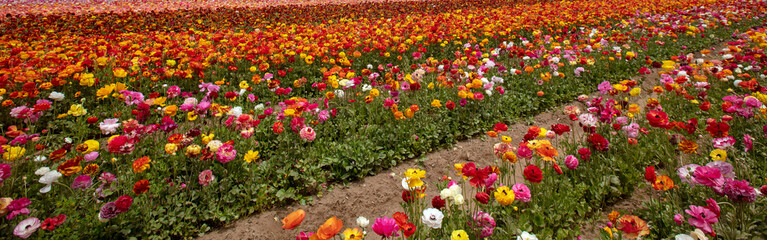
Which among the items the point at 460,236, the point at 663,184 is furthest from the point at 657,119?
the point at 460,236

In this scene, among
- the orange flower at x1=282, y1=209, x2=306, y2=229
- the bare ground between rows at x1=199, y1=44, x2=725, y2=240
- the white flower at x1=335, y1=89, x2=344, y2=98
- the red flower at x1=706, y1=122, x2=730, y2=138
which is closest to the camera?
the orange flower at x1=282, y1=209, x2=306, y2=229

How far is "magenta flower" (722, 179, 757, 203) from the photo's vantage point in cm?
152

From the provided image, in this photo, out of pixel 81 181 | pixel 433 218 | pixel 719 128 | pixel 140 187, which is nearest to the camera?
pixel 433 218

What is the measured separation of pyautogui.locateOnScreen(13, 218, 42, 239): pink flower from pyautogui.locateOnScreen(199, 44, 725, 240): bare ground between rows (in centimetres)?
89

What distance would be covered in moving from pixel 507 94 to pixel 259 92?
3.52m

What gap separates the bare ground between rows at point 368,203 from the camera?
246cm

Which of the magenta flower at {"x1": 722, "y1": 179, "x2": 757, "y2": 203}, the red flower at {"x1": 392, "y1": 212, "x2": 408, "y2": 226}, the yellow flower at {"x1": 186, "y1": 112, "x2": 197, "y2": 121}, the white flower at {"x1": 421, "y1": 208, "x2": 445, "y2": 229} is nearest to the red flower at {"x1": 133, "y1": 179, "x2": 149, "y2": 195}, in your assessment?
the yellow flower at {"x1": 186, "y1": 112, "x2": 197, "y2": 121}

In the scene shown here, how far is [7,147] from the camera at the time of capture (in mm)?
2215

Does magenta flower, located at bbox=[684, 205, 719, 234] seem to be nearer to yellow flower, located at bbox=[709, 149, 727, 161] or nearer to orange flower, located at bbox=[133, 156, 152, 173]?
yellow flower, located at bbox=[709, 149, 727, 161]

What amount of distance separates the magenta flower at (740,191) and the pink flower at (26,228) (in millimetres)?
3456

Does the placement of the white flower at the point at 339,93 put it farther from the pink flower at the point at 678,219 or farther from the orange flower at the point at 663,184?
the pink flower at the point at 678,219

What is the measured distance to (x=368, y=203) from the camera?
111 inches

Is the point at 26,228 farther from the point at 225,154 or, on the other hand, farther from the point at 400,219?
the point at 400,219

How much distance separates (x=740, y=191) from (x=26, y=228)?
357cm
